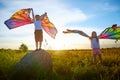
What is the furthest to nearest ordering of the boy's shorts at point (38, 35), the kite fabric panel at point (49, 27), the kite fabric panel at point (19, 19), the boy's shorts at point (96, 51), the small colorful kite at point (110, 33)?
the small colorful kite at point (110, 33), the boy's shorts at point (96, 51), the kite fabric panel at point (49, 27), the kite fabric panel at point (19, 19), the boy's shorts at point (38, 35)

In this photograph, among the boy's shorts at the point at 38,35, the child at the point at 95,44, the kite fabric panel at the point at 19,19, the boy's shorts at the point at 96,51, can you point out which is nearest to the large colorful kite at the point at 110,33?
the child at the point at 95,44

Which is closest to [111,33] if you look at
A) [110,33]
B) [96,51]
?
[110,33]

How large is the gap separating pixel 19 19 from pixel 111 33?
5435 millimetres

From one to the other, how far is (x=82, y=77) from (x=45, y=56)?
2033mm

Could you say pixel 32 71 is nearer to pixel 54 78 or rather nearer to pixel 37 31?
pixel 54 78

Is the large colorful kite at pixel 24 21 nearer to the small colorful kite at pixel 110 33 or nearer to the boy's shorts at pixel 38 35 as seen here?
the boy's shorts at pixel 38 35

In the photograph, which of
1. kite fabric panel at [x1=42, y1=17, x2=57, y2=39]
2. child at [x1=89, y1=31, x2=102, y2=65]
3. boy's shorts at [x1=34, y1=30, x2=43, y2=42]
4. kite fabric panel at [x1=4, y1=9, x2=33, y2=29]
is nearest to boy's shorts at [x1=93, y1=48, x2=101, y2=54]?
child at [x1=89, y1=31, x2=102, y2=65]

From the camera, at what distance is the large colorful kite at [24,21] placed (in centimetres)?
1340

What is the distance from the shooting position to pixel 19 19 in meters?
13.8

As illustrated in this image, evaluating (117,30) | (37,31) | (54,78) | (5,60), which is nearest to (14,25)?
(37,31)

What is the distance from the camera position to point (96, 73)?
11.5 m

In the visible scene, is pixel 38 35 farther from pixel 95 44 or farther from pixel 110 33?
pixel 110 33

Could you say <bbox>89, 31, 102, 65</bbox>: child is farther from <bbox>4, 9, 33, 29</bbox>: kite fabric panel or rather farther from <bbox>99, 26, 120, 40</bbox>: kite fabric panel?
<bbox>4, 9, 33, 29</bbox>: kite fabric panel

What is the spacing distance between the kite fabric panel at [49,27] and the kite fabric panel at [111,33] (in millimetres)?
2762
